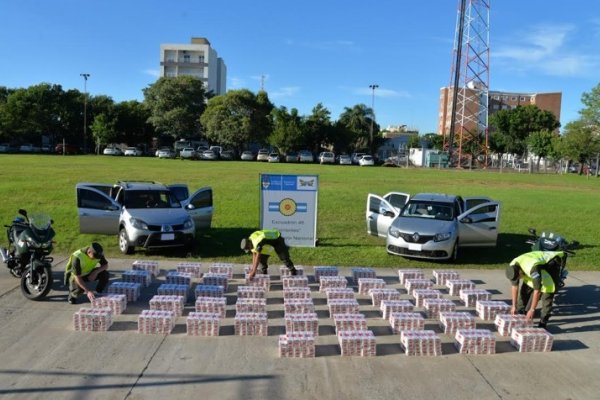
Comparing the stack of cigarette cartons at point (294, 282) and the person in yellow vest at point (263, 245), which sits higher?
the person in yellow vest at point (263, 245)

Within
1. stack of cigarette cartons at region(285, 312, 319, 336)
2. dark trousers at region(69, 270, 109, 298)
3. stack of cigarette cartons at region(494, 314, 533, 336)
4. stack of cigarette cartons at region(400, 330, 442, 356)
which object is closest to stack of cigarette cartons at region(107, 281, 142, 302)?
dark trousers at region(69, 270, 109, 298)

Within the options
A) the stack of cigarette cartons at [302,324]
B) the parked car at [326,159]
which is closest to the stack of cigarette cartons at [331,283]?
the stack of cigarette cartons at [302,324]

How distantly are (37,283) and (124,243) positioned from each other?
11.3 feet

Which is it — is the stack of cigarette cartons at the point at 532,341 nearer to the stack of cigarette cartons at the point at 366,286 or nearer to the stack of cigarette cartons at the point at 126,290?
the stack of cigarette cartons at the point at 366,286

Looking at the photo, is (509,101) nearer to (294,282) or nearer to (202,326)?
(294,282)

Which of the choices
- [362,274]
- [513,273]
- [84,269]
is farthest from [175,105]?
[513,273]

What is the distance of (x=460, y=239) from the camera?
1169 centimetres

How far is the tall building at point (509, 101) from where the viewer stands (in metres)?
137

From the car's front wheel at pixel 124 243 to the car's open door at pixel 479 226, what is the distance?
689 centimetres

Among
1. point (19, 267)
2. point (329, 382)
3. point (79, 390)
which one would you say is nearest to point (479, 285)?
point (329, 382)

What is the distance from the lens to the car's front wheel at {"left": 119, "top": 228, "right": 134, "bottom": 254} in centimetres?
1092

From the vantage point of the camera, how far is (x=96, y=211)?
38.1 feet

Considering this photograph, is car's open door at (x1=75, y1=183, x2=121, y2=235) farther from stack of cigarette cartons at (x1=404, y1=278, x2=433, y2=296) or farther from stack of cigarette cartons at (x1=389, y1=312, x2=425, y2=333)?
stack of cigarette cartons at (x1=389, y1=312, x2=425, y2=333)

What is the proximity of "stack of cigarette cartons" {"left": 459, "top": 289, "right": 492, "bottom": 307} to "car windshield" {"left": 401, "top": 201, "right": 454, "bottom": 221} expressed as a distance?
11.7 feet
